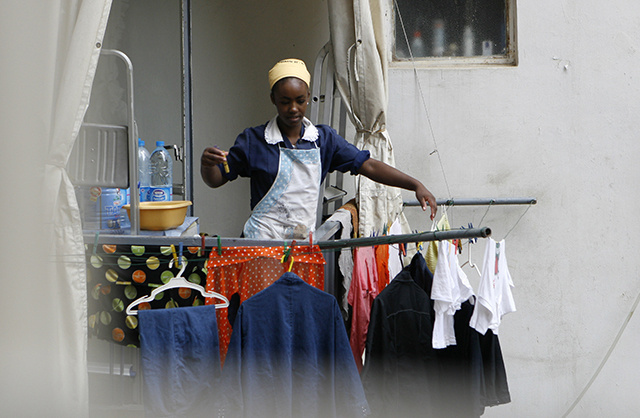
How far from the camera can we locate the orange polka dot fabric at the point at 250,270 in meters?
2.53

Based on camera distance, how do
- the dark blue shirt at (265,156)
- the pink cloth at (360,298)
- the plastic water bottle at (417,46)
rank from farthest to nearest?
the plastic water bottle at (417,46), the pink cloth at (360,298), the dark blue shirt at (265,156)

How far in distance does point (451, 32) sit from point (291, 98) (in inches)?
65.5

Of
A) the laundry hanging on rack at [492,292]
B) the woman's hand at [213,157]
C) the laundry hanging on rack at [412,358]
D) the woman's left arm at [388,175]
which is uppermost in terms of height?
the woman's hand at [213,157]

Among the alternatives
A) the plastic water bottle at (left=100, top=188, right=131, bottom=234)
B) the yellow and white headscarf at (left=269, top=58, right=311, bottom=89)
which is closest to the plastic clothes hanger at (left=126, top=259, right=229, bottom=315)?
the plastic water bottle at (left=100, top=188, right=131, bottom=234)

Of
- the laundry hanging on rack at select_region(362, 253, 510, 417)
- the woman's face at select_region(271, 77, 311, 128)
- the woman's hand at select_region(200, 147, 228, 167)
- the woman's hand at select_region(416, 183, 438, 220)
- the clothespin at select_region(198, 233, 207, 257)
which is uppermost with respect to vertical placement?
the woman's face at select_region(271, 77, 311, 128)

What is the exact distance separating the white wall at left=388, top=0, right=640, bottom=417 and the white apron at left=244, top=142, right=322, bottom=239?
1.25 metres

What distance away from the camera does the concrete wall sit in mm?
3889

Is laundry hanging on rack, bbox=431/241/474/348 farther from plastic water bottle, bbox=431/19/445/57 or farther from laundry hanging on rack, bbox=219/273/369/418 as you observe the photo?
plastic water bottle, bbox=431/19/445/57

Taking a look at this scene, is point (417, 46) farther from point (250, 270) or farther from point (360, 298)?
point (250, 270)

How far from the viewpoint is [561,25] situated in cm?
387

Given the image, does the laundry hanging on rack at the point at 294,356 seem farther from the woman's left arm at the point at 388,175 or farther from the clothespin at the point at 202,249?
the woman's left arm at the point at 388,175

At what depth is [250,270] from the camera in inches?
102

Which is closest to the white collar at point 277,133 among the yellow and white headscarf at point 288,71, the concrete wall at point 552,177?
the yellow and white headscarf at point 288,71

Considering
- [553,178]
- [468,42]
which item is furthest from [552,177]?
[468,42]
